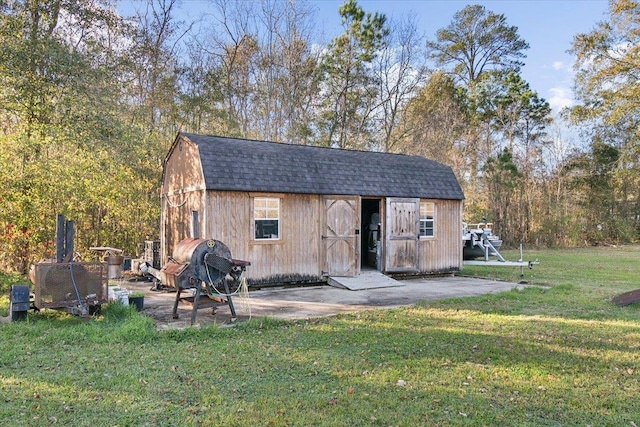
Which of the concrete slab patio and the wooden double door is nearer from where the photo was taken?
the concrete slab patio

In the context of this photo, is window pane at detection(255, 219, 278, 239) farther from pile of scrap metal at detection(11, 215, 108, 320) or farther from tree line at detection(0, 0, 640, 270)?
tree line at detection(0, 0, 640, 270)

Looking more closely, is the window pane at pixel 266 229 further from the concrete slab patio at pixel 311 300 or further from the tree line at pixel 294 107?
the tree line at pixel 294 107

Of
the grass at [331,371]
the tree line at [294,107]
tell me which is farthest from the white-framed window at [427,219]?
the tree line at [294,107]

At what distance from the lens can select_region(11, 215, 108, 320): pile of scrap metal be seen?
612 centimetres

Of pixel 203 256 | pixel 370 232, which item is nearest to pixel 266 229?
pixel 203 256

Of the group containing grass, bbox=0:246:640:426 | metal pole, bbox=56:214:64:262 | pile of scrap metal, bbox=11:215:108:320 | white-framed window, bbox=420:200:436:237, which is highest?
white-framed window, bbox=420:200:436:237

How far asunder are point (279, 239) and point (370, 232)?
439cm

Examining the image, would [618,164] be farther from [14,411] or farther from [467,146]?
[14,411]

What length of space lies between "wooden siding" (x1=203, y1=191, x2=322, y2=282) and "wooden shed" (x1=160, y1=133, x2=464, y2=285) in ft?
0.07

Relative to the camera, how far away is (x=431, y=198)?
1190cm

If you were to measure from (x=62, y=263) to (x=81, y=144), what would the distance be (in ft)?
16.8

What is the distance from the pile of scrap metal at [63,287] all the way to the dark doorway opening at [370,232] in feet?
26.5

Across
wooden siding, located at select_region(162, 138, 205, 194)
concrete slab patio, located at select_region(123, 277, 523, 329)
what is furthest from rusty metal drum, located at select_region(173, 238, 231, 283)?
wooden siding, located at select_region(162, 138, 205, 194)

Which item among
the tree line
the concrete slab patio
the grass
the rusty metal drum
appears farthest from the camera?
the tree line
